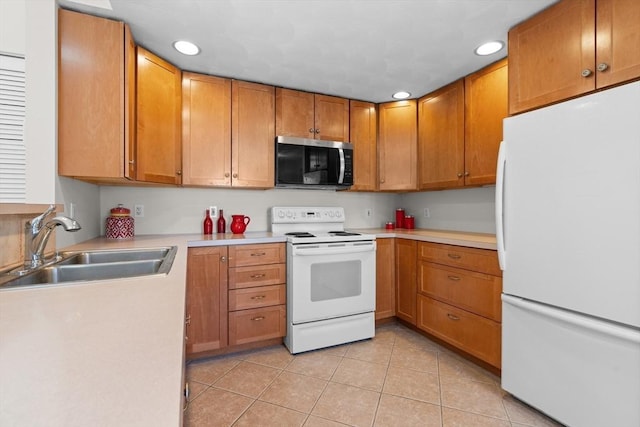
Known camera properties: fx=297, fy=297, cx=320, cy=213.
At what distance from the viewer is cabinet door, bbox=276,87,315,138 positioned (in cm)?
265

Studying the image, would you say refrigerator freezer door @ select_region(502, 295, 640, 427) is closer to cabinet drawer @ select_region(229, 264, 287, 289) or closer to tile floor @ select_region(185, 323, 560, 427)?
tile floor @ select_region(185, 323, 560, 427)

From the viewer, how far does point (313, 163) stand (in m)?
2.72

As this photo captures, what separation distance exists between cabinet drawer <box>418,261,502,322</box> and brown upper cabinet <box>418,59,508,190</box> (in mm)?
734

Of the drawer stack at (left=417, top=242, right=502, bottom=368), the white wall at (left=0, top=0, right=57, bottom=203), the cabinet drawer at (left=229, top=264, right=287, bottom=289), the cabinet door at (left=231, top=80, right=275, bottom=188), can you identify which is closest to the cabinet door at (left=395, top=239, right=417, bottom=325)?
the drawer stack at (left=417, top=242, right=502, bottom=368)

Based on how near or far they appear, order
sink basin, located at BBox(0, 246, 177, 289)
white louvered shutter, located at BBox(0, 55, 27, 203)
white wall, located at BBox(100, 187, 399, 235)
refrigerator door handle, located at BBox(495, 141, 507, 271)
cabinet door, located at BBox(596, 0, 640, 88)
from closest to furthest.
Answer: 1. sink basin, located at BBox(0, 246, 177, 289)
2. cabinet door, located at BBox(596, 0, 640, 88)
3. white louvered shutter, located at BBox(0, 55, 27, 203)
4. refrigerator door handle, located at BBox(495, 141, 507, 271)
5. white wall, located at BBox(100, 187, 399, 235)

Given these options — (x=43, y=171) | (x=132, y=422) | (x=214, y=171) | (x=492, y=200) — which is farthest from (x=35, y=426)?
(x=492, y=200)

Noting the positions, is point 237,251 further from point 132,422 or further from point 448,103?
point 448,103

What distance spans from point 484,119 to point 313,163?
1.41 m

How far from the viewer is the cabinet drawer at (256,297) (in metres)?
2.25

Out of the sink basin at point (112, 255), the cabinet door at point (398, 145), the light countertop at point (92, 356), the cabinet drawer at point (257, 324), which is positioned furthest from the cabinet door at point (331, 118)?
the light countertop at point (92, 356)

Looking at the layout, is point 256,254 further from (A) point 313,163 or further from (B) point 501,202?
(B) point 501,202

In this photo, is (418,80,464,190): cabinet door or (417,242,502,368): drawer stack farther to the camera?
(418,80,464,190): cabinet door

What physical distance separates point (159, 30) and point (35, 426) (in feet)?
6.99

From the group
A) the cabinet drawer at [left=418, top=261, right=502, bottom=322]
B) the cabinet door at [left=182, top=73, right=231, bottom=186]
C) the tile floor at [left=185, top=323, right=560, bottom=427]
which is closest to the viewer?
the tile floor at [left=185, top=323, right=560, bottom=427]
